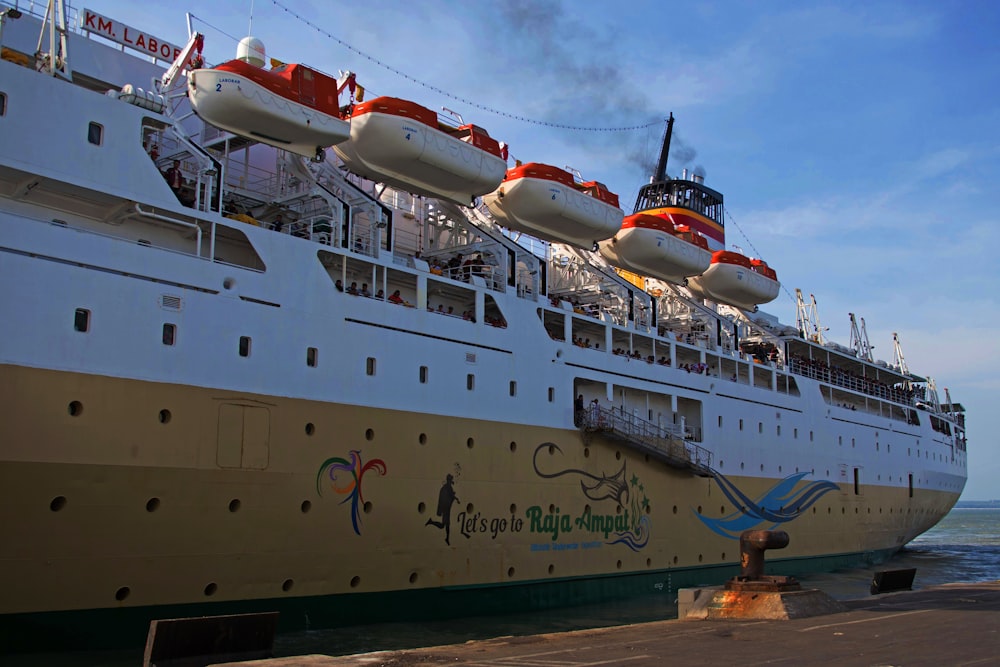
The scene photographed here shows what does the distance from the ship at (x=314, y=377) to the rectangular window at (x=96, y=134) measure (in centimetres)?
12

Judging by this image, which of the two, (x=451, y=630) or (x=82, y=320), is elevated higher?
(x=82, y=320)

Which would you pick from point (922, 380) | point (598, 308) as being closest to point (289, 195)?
point (598, 308)

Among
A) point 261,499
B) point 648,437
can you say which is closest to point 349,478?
point 261,499

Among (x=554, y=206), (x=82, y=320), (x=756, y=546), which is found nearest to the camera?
(x=756, y=546)

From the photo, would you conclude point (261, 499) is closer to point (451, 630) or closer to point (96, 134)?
point (451, 630)

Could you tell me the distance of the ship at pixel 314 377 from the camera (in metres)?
12.7

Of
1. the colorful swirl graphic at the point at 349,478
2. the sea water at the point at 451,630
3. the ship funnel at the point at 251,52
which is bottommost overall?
the sea water at the point at 451,630

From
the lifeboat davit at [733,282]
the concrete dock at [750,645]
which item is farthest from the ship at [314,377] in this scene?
the concrete dock at [750,645]

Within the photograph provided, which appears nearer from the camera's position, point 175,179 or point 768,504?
point 175,179

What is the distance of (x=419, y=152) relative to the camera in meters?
18.4

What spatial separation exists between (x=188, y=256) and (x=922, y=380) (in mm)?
38712

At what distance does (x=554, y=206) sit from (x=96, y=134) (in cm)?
1102

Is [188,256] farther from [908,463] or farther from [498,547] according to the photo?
[908,463]

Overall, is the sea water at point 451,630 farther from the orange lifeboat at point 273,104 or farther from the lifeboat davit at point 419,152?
the lifeboat davit at point 419,152
